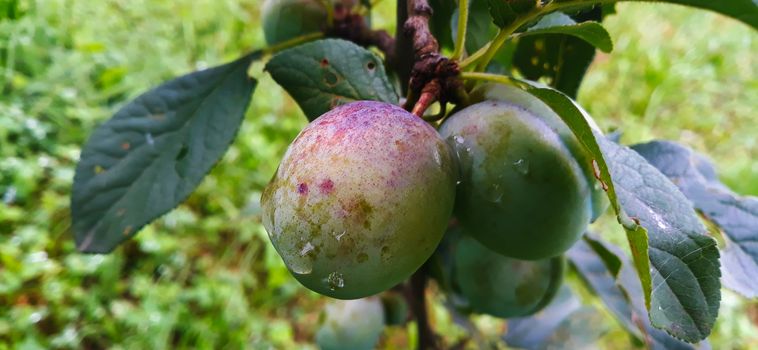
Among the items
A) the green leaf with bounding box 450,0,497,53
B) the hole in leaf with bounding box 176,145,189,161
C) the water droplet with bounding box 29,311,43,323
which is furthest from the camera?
the water droplet with bounding box 29,311,43,323

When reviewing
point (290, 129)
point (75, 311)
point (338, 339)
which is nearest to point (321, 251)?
point (338, 339)

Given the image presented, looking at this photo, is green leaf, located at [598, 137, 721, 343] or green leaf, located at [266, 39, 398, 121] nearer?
green leaf, located at [598, 137, 721, 343]

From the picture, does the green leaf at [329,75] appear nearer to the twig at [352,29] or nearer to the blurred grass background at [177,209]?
the twig at [352,29]

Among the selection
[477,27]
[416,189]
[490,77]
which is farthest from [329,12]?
[416,189]

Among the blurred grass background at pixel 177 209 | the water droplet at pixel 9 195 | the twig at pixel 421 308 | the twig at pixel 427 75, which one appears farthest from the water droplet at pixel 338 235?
the water droplet at pixel 9 195

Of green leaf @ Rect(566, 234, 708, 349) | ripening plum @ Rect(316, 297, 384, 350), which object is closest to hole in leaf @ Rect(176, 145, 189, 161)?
ripening plum @ Rect(316, 297, 384, 350)

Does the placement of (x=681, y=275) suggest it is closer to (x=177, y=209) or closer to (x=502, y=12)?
(x=502, y=12)

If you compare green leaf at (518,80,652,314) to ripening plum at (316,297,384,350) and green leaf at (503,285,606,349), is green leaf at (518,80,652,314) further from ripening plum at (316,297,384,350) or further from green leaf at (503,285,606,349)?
green leaf at (503,285,606,349)
